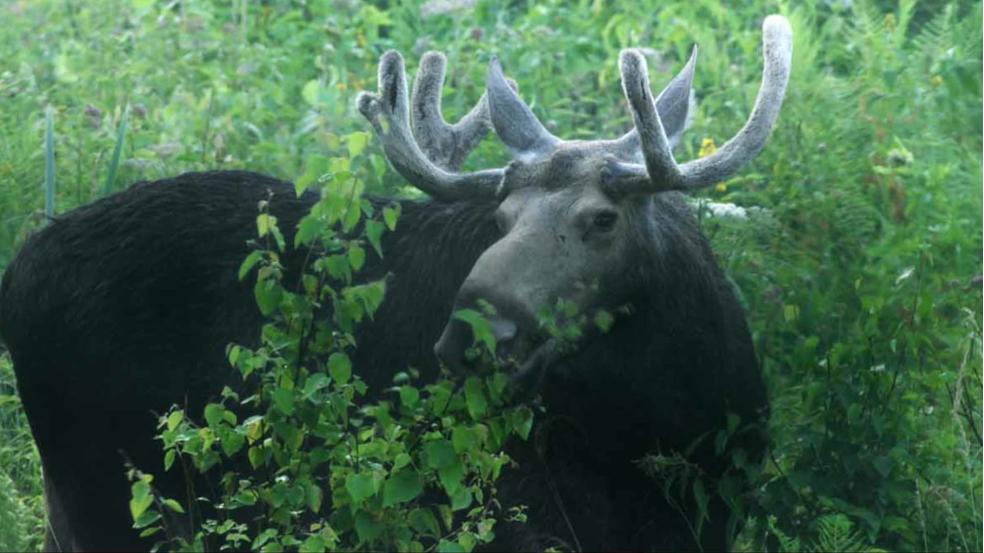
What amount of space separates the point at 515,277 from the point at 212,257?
132 centimetres

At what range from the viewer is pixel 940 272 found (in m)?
7.56

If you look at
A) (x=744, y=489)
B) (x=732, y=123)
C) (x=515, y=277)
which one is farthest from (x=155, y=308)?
(x=732, y=123)

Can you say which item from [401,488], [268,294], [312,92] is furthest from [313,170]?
[312,92]

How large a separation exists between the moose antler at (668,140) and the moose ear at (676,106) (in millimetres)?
30

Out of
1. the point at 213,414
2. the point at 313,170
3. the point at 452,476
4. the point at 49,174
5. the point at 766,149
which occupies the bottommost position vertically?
the point at 766,149

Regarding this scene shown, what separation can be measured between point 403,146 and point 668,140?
0.81m

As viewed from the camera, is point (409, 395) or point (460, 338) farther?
point (460, 338)

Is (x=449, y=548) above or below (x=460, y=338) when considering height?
below

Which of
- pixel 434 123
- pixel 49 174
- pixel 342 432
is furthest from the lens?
pixel 49 174

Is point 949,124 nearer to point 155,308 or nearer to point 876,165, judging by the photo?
point 876,165

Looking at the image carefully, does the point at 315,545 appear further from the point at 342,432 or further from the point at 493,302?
the point at 493,302

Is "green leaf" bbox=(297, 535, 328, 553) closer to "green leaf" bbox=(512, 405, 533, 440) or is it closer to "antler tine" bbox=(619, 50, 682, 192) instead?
"green leaf" bbox=(512, 405, 533, 440)

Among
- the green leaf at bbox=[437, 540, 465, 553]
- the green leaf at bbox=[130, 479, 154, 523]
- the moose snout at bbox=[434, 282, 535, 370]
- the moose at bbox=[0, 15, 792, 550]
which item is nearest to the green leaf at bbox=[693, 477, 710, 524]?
the moose at bbox=[0, 15, 792, 550]

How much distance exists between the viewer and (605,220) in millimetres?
6090
